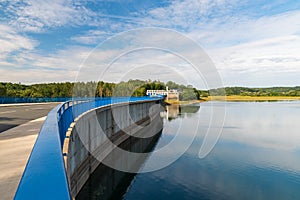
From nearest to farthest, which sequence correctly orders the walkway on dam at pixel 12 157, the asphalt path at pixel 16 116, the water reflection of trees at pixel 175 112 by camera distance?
the walkway on dam at pixel 12 157, the asphalt path at pixel 16 116, the water reflection of trees at pixel 175 112

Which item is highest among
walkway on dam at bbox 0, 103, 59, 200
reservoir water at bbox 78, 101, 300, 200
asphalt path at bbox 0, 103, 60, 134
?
walkway on dam at bbox 0, 103, 59, 200

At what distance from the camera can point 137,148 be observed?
24.5 meters

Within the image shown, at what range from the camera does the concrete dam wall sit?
10.5 m

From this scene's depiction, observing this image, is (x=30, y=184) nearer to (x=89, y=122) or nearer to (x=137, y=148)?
(x=89, y=122)

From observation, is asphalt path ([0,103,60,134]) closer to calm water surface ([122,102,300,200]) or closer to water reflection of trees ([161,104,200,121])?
calm water surface ([122,102,300,200])

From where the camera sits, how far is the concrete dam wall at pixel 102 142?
10537 millimetres

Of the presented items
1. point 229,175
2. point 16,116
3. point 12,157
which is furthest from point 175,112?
point 12,157

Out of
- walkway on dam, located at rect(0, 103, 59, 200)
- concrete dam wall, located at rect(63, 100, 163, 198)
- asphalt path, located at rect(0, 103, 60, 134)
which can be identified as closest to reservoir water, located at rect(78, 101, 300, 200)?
concrete dam wall, located at rect(63, 100, 163, 198)

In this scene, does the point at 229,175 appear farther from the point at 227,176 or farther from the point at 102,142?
the point at 102,142

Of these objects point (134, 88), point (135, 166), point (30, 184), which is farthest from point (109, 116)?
point (134, 88)

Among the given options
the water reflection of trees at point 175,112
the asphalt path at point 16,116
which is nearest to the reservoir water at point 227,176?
the asphalt path at point 16,116

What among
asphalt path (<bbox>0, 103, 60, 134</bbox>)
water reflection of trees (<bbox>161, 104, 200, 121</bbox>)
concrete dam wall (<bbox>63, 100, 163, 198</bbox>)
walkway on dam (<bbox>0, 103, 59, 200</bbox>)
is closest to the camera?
walkway on dam (<bbox>0, 103, 59, 200</bbox>)

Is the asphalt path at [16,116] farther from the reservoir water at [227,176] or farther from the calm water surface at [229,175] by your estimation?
the calm water surface at [229,175]

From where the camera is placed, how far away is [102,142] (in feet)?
61.0
